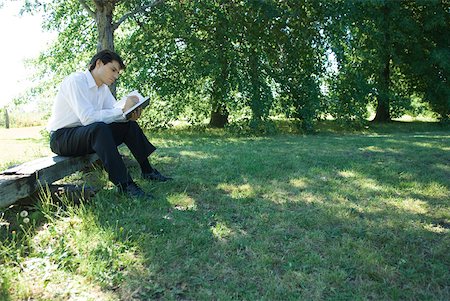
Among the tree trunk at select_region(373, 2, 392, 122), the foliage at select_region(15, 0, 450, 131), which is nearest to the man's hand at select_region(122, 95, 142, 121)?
the foliage at select_region(15, 0, 450, 131)

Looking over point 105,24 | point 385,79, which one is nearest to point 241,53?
point 105,24

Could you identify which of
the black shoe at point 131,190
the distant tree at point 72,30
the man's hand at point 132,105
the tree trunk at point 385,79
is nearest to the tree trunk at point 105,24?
the distant tree at point 72,30

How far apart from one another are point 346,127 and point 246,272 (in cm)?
1021

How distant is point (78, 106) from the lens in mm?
3990

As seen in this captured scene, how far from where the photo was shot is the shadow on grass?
258 cm

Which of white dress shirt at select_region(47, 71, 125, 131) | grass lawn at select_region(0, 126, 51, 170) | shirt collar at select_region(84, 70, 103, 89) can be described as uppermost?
shirt collar at select_region(84, 70, 103, 89)

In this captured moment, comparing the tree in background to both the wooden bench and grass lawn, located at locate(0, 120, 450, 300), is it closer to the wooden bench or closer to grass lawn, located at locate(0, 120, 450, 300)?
grass lawn, located at locate(0, 120, 450, 300)

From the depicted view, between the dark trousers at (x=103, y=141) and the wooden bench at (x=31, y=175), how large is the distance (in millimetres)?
143

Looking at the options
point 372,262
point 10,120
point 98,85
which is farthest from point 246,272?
point 10,120

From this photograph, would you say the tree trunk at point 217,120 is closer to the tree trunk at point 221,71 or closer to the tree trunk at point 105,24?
the tree trunk at point 221,71

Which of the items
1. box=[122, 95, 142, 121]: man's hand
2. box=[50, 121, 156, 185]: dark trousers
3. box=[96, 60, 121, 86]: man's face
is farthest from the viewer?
box=[96, 60, 121, 86]: man's face

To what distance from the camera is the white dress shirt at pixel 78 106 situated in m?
4.00

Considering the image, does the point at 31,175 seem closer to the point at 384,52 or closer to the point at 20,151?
the point at 20,151

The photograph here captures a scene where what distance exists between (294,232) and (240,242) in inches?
19.0
